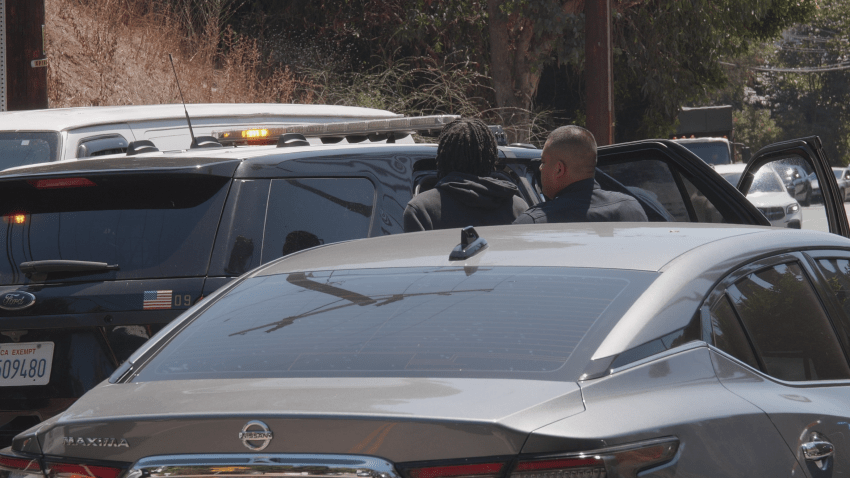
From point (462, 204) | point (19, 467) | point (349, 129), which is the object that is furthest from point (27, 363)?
point (349, 129)

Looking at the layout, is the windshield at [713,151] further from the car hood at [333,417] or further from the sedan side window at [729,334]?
the car hood at [333,417]

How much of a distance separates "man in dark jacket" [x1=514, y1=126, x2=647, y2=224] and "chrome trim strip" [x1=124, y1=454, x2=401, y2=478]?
2.59 meters

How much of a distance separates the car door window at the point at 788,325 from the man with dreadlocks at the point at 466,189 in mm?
1988

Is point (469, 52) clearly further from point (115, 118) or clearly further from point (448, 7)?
point (115, 118)

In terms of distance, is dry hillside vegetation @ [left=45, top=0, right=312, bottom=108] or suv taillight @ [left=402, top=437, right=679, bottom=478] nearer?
suv taillight @ [left=402, top=437, right=679, bottom=478]

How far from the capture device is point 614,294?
96.1 inches

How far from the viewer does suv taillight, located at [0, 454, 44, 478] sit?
2.39 m

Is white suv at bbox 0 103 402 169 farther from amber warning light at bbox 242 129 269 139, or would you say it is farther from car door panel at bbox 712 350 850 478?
car door panel at bbox 712 350 850 478

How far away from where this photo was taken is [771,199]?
7.17 m

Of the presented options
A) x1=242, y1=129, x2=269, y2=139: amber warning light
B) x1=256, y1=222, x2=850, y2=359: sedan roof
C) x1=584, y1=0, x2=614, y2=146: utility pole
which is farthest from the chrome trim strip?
x1=584, y1=0, x2=614, y2=146: utility pole

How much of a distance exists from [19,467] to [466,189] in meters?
2.81

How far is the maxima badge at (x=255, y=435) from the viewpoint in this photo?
6.83 feet

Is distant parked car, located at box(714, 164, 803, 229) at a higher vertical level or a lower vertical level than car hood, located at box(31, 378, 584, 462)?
lower

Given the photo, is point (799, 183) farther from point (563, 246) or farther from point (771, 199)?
point (563, 246)
